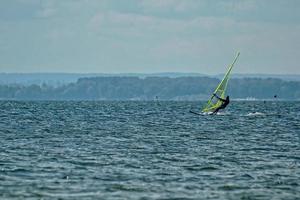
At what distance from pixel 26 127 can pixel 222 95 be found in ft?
119

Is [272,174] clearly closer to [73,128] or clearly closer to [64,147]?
[64,147]

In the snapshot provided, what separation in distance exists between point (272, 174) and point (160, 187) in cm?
681

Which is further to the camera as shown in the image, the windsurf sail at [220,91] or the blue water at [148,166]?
the windsurf sail at [220,91]

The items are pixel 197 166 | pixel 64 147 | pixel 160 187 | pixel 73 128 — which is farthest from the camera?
pixel 73 128

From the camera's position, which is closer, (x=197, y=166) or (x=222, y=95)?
(x=197, y=166)

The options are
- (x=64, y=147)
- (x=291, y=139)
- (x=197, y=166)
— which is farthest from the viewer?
(x=291, y=139)

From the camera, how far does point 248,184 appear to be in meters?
35.5

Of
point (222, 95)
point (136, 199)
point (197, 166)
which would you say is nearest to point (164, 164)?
point (197, 166)

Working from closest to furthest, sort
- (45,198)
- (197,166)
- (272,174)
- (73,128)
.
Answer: (45,198)
(272,174)
(197,166)
(73,128)

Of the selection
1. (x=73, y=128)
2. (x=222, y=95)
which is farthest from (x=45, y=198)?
(x=222, y=95)

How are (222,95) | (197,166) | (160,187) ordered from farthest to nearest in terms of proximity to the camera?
(222,95), (197,166), (160,187)

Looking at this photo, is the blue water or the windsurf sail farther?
the windsurf sail

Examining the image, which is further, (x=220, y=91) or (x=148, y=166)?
(x=220, y=91)

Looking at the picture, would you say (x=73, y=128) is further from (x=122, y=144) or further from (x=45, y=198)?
(x=45, y=198)
